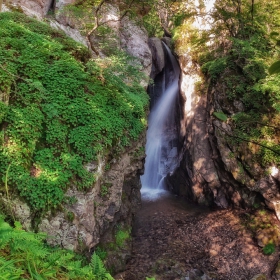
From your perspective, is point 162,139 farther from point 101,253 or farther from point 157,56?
point 101,253

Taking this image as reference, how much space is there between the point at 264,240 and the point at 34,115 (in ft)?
27.0

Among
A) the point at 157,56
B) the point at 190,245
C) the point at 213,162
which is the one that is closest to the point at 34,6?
the point at 157,56

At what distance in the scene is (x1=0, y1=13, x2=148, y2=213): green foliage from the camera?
16.3 ft

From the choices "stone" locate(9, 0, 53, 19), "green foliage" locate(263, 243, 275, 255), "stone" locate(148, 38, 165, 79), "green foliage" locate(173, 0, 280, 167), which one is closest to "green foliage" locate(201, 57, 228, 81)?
"green foliage" locate(173, 0, 280, 167)

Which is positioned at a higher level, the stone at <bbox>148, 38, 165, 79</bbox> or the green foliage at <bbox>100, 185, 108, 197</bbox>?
the stone at <bbox>148, 38, 165, 79</bbox>

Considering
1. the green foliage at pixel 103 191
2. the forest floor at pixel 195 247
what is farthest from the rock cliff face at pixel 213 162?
the green foliage at pixel 103 191

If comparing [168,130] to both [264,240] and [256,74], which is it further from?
[264,240]

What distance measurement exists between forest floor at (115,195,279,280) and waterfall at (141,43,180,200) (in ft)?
10.5

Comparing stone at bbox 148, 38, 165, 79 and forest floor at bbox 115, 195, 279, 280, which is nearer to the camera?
forest floor at bbox 115, 195, 279, 280

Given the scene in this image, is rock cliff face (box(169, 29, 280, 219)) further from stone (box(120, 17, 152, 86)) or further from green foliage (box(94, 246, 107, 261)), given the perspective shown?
green foliage (box(94, 246, 107, 261))

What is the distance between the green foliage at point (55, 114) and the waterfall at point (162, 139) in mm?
6823

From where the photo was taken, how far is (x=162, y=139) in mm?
16062

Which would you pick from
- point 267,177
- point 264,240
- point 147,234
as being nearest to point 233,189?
point 267,177

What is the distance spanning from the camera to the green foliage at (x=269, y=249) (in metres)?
7.42
